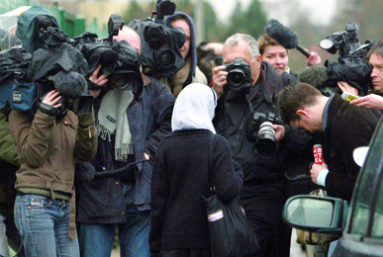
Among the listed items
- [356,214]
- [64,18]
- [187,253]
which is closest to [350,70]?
[187,253]

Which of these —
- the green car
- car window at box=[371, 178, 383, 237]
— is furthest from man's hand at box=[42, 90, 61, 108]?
car window at box=[371, 178, 383, 237]

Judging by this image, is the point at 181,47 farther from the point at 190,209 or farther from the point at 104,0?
the point at 104,0

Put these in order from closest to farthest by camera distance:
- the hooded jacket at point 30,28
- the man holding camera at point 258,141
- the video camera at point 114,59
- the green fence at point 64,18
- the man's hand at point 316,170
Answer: the man's hand at point 316,170 → the hooded jacket at point 30,28 → the video camera at point 114,59 → the man holding camera at point 258,141 → the green fence at point 64,18

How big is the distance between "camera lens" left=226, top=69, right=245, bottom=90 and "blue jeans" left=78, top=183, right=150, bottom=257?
1.05m

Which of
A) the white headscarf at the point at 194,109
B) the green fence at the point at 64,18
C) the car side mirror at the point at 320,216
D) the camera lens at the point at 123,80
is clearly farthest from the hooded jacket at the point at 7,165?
the car side mirror at the point at 320,216

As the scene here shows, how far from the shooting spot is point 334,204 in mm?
2770

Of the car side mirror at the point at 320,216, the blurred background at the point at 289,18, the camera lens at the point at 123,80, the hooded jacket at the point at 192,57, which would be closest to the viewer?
the car side mirror at the point at 320,216

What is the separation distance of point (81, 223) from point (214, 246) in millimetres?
1068

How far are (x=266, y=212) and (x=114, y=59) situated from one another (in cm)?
157

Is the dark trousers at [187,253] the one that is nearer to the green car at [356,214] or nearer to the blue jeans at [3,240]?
the blue jeans at [3,240]

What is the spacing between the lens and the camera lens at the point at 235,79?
4.98m

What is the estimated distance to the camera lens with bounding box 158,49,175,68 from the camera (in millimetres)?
5184

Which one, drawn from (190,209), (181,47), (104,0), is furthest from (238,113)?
(104,0)

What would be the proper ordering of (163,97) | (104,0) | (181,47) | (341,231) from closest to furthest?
(341,231), (163,97), (181,47), (104,0)
